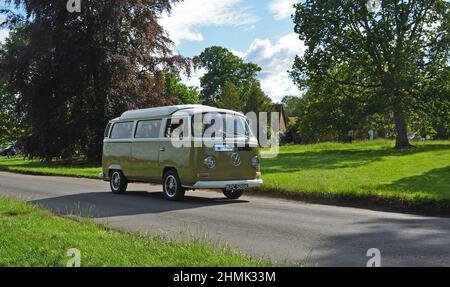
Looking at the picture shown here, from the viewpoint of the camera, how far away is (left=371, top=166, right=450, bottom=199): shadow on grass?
44.3ft

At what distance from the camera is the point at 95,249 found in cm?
688

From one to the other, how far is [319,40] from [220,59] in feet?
181

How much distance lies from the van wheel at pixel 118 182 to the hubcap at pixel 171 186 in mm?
2586

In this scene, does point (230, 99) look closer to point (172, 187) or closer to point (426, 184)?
point (426, 184)

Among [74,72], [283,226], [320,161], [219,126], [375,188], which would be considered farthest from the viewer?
[74,72]

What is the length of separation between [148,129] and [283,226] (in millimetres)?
6837

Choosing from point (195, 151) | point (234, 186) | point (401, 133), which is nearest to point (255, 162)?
point (234, 186)

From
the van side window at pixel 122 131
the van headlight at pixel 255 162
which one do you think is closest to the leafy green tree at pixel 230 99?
the van side window at pixel 122 131

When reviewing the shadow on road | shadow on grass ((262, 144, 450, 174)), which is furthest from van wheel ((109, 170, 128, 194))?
shadow on grass ((262, 144, 450, 174))

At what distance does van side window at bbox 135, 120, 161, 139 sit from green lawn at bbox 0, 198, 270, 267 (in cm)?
609

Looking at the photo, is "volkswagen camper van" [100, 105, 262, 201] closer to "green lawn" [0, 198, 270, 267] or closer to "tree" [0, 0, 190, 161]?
"green lawn" [0, 198, 270, 267]

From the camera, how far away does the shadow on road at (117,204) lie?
11.9 metres
